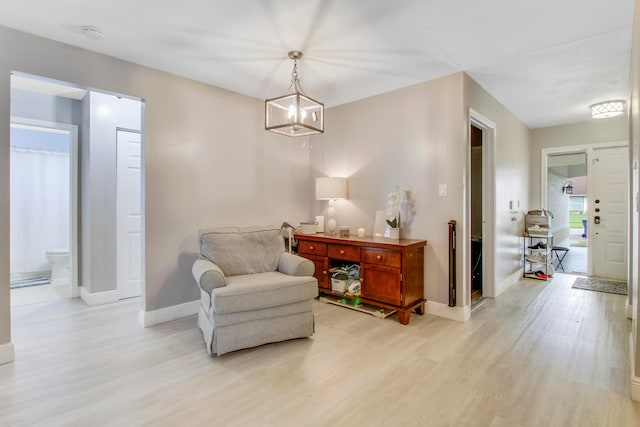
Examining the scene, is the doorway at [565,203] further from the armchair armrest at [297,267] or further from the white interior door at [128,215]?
the white interior door at [128,215]

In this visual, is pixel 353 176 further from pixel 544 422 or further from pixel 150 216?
pixel 544 422

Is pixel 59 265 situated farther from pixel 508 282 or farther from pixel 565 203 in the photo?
pixel 565 203

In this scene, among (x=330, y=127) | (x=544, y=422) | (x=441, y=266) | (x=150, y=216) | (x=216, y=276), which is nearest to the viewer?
(x=544, y=422)

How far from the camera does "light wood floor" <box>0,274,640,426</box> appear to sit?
5.66 feet

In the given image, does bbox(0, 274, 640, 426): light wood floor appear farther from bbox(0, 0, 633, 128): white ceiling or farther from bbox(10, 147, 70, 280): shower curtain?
bbox(0, 0, 633, 128): white ceiling

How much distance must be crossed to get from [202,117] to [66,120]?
1.77 metres

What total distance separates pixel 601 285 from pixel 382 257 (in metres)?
3.38

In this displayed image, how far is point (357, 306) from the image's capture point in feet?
11.4

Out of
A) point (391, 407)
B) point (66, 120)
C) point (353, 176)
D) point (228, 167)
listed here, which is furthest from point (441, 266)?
point (66, 120)

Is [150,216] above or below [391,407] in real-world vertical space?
above

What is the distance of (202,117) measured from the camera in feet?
11.2

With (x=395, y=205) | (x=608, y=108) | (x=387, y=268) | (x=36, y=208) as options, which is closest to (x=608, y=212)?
→ (x=608, y=108)

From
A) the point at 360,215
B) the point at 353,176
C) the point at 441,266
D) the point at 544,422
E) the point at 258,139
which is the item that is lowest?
the point at 544,422

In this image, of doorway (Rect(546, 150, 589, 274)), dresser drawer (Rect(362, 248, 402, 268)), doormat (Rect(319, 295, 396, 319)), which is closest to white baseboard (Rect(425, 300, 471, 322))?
doormat (Rect(319, 295, 396, 319))
